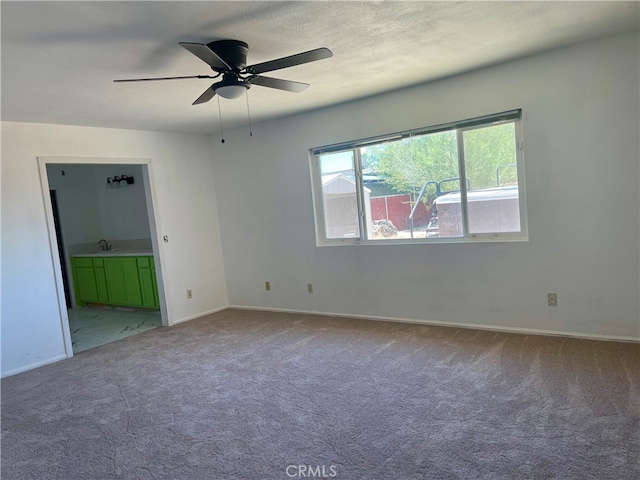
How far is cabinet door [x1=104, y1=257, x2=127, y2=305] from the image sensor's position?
19.4ft

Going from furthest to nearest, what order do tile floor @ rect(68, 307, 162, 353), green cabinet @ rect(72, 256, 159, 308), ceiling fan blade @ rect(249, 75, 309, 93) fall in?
green cabinet @ rect(72, 256, 159, 308) < tile floor @ rect(68, 307, 162, 353) < ceiling fan blade @ rect(249, 75, 309, 93)

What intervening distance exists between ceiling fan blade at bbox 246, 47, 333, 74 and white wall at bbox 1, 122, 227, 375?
9.07ft

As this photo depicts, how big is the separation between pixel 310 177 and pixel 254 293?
1.77m

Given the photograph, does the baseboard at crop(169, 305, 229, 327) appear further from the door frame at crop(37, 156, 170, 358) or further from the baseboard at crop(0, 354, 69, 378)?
the baseboard at crop(0, 354, 69, 378)

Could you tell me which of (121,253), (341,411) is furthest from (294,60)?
(121,253)

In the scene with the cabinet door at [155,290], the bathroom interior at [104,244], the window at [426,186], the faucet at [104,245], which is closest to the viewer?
the window at [426,186]

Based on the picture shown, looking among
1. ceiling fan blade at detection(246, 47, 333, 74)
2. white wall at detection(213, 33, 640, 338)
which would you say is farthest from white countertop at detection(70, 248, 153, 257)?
ceiling fan blade at detection(246, 47, 333, 74)

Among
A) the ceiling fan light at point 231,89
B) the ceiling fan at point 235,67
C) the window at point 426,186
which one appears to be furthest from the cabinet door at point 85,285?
the ceiling fan light at point 231,89

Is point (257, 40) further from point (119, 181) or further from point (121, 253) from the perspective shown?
point (119, 181)

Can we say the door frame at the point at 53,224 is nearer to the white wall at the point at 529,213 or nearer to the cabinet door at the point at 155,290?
the cabinet door at the point at 155,290

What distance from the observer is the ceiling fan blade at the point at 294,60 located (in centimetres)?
228

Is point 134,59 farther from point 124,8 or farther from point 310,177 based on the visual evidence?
point 310,177

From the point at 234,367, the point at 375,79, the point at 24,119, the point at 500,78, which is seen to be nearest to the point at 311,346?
the point at 234,367

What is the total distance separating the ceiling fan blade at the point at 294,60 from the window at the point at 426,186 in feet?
6.58
